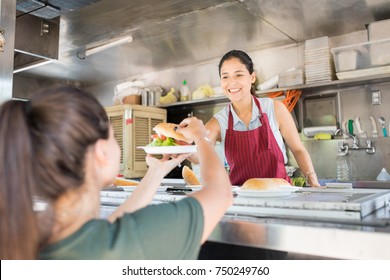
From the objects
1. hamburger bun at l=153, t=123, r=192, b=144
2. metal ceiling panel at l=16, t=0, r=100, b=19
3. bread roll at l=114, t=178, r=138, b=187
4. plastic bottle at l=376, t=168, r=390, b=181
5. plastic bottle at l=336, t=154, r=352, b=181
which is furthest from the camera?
plastic bottle at l=336, t=154, r=352, b=181

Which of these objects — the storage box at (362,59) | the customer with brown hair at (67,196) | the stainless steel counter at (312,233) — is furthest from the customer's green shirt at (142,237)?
the storage box at (362,59)

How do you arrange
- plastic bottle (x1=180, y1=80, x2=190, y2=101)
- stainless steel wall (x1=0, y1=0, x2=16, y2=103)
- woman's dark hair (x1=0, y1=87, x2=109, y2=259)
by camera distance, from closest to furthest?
woman's dark hair (x1=0, y1=87, x2=109, y2=259) < stainless steel wall (x1=0, y1=0, x2=16, y2=103) < plastic bottle (x1=180, y1=80, x2=190, y2=101)

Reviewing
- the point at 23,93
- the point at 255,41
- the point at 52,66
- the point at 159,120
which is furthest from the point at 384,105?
the point at 23,93

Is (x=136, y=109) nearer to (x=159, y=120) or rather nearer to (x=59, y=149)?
(x=159, y=120)

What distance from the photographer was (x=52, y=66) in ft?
15.9

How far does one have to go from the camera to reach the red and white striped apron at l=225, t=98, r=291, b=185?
2.08m

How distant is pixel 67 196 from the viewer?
2.29 feet

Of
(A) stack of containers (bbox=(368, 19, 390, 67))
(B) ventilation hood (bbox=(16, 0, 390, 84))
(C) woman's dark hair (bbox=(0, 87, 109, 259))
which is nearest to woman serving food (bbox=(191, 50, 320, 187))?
(B) ventilation hood (bbox=(16, 0, 390, 84))

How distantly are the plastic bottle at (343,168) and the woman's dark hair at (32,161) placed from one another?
3338mm

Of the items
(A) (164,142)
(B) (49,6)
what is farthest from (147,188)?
(B) (49,6)

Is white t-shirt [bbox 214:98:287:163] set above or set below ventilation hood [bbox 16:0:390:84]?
below

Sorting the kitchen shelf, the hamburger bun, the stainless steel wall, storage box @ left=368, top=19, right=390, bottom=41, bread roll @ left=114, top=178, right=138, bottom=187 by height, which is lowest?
bread roll @ left=114, top=178, right=138, bottom=187

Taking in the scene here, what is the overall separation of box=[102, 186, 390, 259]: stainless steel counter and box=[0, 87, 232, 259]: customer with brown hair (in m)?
0.25

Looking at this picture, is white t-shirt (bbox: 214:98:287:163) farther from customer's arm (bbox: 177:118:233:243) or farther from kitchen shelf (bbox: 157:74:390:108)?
kitchen shelf (bbox: 157:74:390:108)
